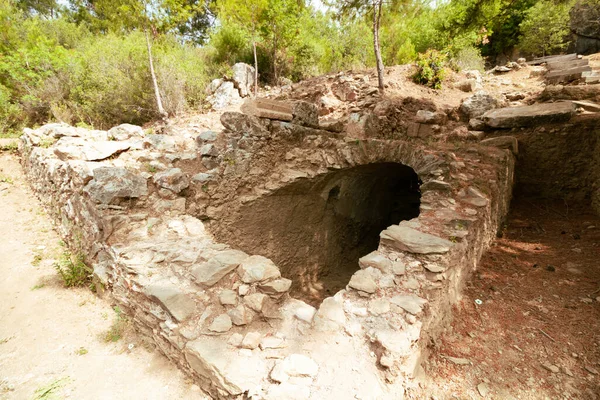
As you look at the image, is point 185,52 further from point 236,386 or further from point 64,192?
point 236,386

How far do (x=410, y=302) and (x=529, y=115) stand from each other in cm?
480

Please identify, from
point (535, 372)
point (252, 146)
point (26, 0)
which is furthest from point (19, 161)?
point (26, 0)

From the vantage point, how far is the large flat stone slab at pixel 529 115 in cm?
458

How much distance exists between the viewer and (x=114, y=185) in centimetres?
372

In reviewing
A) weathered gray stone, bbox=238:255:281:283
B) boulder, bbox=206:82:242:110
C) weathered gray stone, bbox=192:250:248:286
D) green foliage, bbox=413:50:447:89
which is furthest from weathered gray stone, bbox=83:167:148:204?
green foliage, bbox=413:50:447:89

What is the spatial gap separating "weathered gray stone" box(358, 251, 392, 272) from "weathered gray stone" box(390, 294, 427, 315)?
1.17 ft

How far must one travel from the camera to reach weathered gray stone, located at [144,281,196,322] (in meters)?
2.34

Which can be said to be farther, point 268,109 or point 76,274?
point 268,109

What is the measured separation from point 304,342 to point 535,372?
2060 mm

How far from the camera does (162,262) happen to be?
9.78ft

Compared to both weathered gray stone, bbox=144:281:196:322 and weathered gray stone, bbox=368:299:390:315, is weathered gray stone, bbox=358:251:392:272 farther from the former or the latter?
weathered gray stone, bbox=144:281:196:322

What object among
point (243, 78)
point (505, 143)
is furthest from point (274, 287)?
point (243, 78)

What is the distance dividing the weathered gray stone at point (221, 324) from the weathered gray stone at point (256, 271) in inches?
15.4

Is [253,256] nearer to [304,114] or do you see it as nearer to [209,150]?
[209,150]
